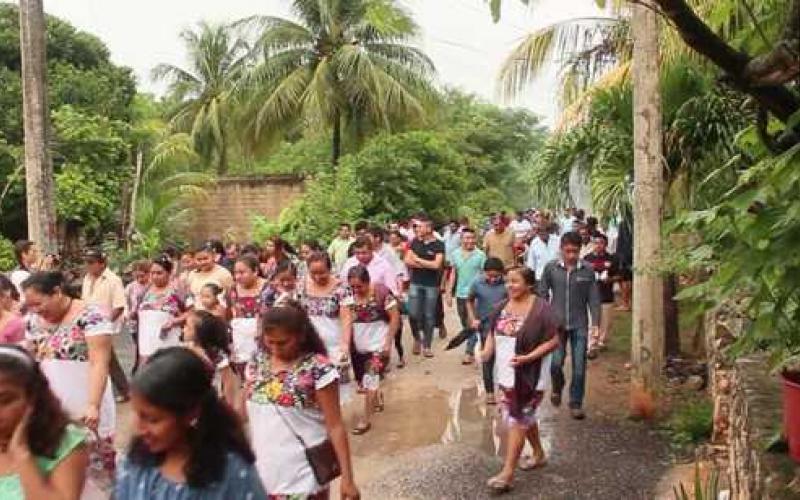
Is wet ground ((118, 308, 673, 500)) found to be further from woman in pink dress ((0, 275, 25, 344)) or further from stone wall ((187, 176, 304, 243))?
stone wall ((187, 176, 304, 243))

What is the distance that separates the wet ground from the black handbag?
182cm

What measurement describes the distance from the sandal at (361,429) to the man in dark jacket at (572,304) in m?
1.80

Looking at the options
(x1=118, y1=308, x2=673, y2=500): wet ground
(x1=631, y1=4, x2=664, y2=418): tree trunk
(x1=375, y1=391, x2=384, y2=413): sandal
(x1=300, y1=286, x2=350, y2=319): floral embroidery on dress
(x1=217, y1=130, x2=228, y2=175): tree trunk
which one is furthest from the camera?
(x1=217, y1=130, x2=228, y2=175): tree trunk

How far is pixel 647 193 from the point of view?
715 centimetres

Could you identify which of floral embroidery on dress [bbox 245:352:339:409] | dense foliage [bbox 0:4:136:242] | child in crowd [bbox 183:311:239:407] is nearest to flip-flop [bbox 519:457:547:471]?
child in crowd [bbox 183:311:239:407]

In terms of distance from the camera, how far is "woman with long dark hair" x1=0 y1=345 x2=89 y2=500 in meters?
2.64

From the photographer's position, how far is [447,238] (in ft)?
53.2

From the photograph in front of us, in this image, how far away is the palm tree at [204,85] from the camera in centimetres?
2906

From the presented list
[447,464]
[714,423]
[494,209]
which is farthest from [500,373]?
[494,209]

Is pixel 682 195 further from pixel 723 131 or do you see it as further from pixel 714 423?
pixel 714 423

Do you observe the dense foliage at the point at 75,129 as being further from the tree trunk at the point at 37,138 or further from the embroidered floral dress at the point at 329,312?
the embroidered floral dress at the point at 329,312

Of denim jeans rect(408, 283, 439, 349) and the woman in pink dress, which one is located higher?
the woman in pink dress

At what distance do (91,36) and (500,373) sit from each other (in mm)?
17632

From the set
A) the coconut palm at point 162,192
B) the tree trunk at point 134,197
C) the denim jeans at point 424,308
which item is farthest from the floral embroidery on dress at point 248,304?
the tree trunk at point 134,197
